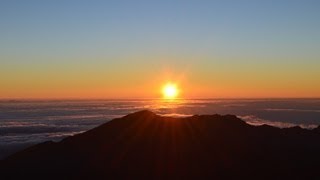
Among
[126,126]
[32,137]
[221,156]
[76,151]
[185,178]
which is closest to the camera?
[185,178]

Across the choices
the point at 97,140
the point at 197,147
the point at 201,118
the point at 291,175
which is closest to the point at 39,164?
the point at 97,140

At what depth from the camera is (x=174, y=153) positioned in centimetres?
2217

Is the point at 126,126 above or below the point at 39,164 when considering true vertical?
above

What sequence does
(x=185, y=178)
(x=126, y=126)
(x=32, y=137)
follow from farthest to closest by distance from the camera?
(x=32, y=137)
(x=126, y=126)
(x=185, y=178)

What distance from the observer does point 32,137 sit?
5309 cm

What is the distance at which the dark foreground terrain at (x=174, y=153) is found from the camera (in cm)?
2047

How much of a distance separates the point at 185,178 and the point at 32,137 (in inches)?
1428

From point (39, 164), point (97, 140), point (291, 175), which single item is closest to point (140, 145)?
point (97, 140)

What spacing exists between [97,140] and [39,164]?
11.0 feet

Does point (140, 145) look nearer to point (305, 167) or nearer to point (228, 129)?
point (228, 129)

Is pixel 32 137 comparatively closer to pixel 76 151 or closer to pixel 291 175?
pixel 76 151

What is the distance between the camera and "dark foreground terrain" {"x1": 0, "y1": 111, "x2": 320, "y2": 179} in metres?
20.5

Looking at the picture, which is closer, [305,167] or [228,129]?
[305,167]

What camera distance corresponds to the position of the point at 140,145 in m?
23.2
